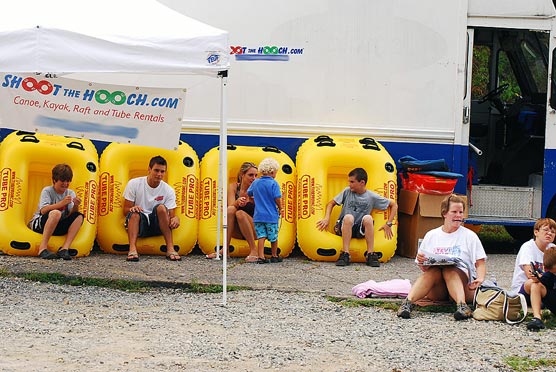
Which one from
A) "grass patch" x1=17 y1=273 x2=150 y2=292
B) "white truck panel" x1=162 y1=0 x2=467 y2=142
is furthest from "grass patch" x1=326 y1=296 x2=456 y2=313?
"white truck panel" x1=162 y1=0 x2=467 y2=142

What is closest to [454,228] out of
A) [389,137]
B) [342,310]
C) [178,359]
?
[342,310]

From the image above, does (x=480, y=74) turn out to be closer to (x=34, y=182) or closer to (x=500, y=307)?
(x=34, y=182)

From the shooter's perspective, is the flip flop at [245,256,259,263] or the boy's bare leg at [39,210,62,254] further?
the flip flop at [245,256,259,263]

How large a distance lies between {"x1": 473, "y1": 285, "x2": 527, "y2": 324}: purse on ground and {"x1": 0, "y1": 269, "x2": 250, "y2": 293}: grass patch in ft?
6.93

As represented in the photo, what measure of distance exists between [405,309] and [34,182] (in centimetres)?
475

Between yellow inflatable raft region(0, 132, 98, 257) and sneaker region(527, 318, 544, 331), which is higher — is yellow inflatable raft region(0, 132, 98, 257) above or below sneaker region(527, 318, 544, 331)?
above

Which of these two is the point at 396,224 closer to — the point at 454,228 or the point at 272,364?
the point at 454,228

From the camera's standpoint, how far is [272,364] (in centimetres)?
661

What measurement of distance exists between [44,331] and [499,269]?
5.26m

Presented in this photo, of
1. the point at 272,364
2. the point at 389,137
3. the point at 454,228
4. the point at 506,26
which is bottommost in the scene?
the point at 272,364

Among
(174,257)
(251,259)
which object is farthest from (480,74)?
(174,257)

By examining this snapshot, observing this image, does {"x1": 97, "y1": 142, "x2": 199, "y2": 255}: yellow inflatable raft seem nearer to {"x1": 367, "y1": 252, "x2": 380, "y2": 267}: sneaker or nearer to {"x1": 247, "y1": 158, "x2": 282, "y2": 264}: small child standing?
{"x1": 247, "y1": 158, "x2": 282, "y2": 264}: small child standing

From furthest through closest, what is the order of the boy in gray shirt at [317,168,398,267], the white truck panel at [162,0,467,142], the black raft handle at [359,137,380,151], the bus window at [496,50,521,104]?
1. the bus window at [496,50,521,104]
2. the white truck panel at [162,0,467,142]
3. the black raft handle at [359,137,380,151]
4. the boy in gray shirt at [317,168,398,267]

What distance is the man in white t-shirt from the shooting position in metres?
10.8
